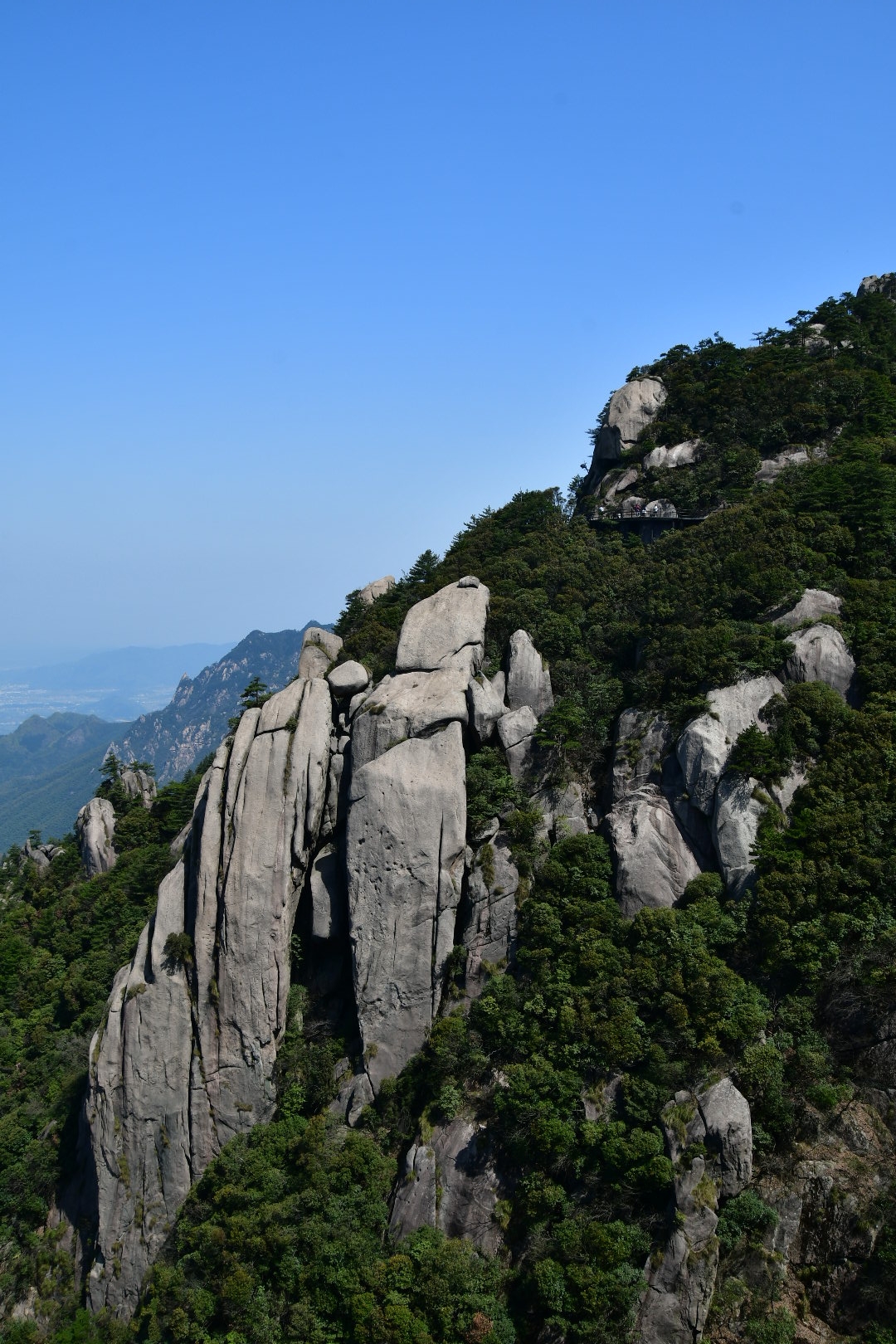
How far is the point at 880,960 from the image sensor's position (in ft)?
79.2

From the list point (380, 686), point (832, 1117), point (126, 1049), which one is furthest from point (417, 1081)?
point (380, 686)

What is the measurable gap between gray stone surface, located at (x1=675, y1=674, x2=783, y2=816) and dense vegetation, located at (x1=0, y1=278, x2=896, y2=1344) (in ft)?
2.23

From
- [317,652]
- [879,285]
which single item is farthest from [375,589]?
[879,285]

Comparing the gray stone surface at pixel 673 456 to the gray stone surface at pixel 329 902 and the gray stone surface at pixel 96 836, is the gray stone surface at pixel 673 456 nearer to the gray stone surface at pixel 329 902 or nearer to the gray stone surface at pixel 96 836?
the gray stone surface at pixel 329 902

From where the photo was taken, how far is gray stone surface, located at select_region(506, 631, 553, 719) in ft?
115

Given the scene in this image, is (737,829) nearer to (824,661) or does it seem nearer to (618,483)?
(824,661)

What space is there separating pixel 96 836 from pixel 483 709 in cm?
2714

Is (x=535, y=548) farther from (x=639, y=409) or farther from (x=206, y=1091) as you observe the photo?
(x=206, y=1091)

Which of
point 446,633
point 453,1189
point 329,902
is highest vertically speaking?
point 446,633

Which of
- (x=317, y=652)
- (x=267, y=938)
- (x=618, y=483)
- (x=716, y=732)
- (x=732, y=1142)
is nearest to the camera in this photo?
(x=732, y=1142)

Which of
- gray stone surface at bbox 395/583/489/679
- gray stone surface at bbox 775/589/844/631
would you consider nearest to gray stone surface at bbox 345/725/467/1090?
gray stone surface at bbox 395/583/489/679

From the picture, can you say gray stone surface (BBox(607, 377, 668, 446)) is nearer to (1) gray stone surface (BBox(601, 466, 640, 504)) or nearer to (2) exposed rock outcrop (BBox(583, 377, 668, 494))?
(2) exposed rock outcrop (BBox(583, 377, 668, 494))

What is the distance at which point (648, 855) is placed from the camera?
2858 centimetres

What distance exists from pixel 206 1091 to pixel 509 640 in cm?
2011
